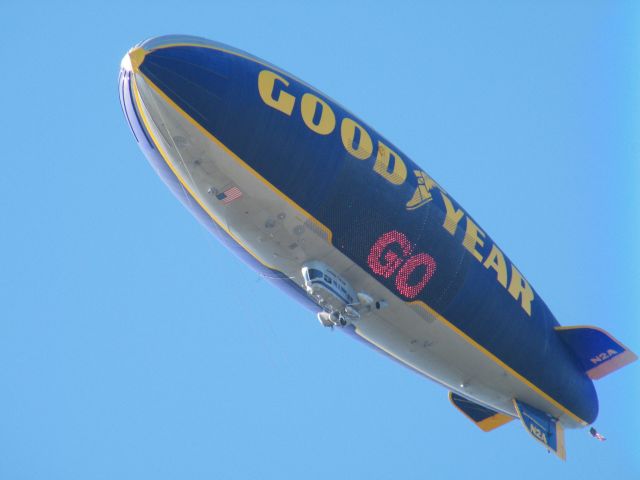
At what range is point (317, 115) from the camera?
18938 millimetres

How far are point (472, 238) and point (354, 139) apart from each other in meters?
4.11

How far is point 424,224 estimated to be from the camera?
20.2 meters

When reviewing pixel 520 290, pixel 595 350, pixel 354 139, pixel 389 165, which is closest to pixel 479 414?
pixel 595 350

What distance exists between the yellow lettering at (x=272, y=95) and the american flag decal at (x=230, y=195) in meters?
1.81

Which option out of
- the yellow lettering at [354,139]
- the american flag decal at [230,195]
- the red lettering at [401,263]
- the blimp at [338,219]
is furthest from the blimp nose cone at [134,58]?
the red lettering at [401,263]

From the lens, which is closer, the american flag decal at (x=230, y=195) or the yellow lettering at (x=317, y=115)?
the american flag decal at (x=230, y=195)

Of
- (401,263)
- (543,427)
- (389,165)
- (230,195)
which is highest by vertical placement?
(389,165)

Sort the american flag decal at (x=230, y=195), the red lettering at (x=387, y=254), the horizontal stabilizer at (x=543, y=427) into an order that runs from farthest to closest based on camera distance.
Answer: the horizontal stabilizer at (x=543, y=427) < the red lettering at (x=387, y=254) < the american flag decal at (x=230, y=195)

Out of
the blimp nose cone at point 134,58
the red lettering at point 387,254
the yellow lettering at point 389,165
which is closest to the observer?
the blimp nose cone at point 134,58

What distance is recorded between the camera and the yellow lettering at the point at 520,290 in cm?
2272

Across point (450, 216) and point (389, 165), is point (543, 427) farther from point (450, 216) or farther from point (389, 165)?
point (389, 165)

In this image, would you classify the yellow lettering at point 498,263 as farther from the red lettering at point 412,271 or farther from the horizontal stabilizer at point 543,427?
the horizontal stabilizer at point 543,427

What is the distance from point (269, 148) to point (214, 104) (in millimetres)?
1366

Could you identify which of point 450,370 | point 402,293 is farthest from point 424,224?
point 450,370
